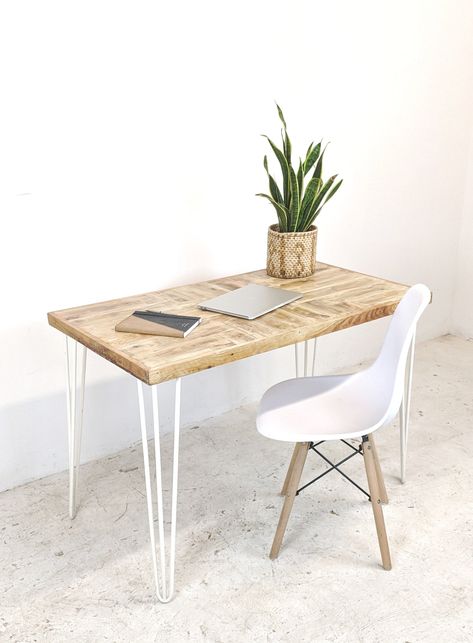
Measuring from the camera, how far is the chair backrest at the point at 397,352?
6.27 feet

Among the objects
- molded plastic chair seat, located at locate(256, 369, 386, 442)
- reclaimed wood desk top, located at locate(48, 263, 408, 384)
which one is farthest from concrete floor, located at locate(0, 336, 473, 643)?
reclaimed wood desk top, located at locate(48, 263, 408, 384)

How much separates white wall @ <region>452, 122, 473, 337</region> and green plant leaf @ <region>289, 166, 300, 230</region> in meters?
1.74

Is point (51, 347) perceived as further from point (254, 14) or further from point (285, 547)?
point (254, 14)

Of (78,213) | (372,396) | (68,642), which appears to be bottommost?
(68,642)

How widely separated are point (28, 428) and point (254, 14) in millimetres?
1727

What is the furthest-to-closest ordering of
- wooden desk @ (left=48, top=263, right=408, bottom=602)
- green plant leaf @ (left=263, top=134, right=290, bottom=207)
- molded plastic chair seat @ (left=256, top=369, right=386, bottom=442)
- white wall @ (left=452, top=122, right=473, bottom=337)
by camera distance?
white wall @ (left=452, top=122, right=473, bottom=337) → green plant leaf @ (left=263, top=134, right=290, bottom=207) → molded plastic chair seat @ (left=256, top=369, right=386, bottom=442) → wooden desk @ (left=48, top=263, right=408, bottom=602)

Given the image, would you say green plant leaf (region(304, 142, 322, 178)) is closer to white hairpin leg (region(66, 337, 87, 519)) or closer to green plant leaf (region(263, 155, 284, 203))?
green plant leaf (region(263, 155, 284, 203))

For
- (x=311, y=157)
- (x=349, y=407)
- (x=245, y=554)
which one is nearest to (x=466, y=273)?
(x=311, y=157)

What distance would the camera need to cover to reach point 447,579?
1.98 meters

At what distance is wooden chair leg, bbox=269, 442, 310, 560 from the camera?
2.00 m

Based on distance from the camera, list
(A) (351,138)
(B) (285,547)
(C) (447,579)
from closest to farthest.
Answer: (C) (447,579), (B) (285,547), (A) (351,138)

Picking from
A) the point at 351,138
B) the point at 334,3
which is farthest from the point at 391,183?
the point at 334,3

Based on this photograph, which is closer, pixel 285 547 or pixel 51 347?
pixel 285 547

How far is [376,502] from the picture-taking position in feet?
6.52
